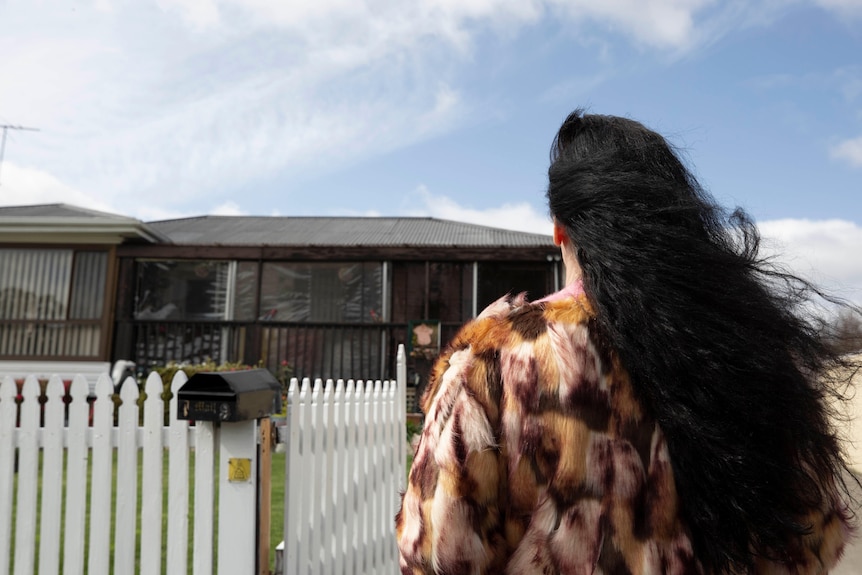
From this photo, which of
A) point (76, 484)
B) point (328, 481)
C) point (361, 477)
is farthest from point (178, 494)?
point (361, 477)

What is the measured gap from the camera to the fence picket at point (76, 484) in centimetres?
310

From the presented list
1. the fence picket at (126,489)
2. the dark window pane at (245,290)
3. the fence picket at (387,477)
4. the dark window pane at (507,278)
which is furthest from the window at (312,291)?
the fence picket at (126,489)

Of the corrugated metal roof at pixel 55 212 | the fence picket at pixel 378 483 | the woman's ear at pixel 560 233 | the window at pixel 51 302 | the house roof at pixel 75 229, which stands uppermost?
the corrugated metal roof at pixel 55 212

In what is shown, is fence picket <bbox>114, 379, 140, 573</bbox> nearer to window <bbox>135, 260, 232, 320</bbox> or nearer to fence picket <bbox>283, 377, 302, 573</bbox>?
fence picket <bbox>283, 377, 302, 573</bbox>

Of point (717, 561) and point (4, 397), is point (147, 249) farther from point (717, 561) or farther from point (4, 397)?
point (717, 561)

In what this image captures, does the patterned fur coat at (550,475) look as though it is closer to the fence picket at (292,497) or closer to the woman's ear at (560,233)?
the woman's ear at (560,233)

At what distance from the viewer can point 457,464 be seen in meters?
1.21

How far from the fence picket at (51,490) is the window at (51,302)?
10.9 metres

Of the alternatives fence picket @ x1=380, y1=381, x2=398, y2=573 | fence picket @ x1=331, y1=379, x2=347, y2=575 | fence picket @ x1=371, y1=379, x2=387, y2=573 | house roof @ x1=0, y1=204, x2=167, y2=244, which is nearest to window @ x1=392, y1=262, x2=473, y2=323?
house roof @ x1=0, y1=204, x2=167, y2=244

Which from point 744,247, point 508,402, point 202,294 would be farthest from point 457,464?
point 202,294

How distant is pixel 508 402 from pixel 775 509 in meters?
0.51

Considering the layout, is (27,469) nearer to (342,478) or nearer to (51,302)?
(342,478)

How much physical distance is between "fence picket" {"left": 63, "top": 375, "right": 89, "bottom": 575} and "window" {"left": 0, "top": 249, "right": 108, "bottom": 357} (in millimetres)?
10968

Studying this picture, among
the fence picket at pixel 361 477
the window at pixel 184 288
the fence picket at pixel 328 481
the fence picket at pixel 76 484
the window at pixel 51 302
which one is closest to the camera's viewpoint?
the fence picket at pixel 76 484
